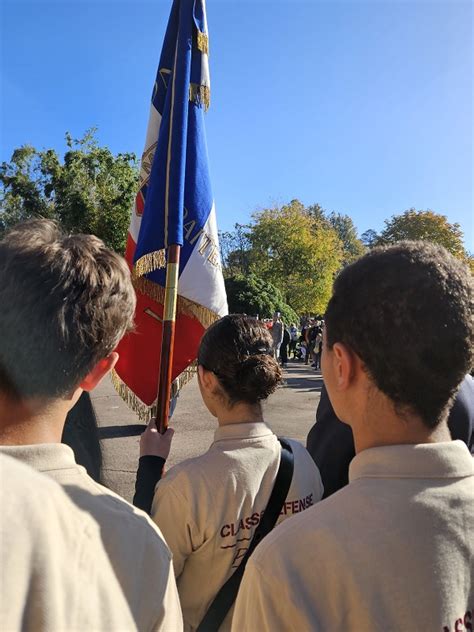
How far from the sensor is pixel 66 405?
0.98 m

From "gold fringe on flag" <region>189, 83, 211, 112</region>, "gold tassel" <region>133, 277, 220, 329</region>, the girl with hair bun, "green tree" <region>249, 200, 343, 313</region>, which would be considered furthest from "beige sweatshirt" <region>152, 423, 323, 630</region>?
"green tree" <region>249, 200, 343, 313</region>

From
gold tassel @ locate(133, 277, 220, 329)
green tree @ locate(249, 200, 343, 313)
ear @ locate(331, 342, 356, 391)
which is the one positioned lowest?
ear @ locate(331, 342, 356, 391)

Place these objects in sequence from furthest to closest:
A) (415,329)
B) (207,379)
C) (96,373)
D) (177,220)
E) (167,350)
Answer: (177,220) < (167,350) < (207,379) < (96,373) < (415,329)

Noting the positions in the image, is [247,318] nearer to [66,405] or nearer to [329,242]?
[66,405]

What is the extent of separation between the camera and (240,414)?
1715 millimetres

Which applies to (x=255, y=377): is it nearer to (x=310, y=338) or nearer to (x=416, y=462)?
(x=416, y=462)

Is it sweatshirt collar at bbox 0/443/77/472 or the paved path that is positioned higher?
sweatshirt collar at bbox 0/443/77/472

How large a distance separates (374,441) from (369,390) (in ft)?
0.36

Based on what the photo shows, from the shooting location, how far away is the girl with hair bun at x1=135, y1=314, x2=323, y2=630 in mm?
1523

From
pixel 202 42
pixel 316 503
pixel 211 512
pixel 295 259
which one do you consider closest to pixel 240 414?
pixel 211 512

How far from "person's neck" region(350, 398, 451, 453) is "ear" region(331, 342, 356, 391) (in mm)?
67

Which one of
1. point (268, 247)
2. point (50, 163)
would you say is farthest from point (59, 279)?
point (268, 247)

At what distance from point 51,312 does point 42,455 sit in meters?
0.28

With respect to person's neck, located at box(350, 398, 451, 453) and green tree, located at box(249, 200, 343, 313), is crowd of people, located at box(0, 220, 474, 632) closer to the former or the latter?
person's neck, located at box(350, 398, 451, 453)
